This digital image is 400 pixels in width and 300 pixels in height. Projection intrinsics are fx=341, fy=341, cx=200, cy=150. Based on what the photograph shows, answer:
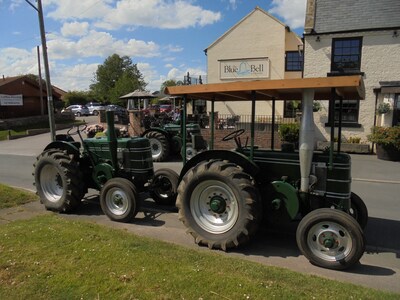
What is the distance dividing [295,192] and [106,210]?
3.11m

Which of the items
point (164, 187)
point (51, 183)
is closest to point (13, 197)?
point (51, 183)

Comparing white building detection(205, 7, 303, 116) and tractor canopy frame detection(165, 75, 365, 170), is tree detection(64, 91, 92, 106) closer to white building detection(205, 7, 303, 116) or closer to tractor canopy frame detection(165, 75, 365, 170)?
white building detection(205, 7, 303, 116)

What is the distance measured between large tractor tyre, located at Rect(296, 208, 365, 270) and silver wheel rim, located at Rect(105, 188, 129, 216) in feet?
9.40

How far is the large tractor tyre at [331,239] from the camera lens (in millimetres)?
3885

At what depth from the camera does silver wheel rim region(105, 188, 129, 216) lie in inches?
221

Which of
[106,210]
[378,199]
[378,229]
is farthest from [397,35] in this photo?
[106,210]

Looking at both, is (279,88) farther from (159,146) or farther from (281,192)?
(159,146)

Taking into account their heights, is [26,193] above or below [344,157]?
below

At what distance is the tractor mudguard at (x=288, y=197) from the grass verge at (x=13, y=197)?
5.00 meters

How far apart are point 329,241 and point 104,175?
3.98 meters

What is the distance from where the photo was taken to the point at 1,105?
28312mm

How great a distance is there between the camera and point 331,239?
4.01 m

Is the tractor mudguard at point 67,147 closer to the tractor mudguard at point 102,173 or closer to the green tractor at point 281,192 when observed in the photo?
the tractor mudguard at point 102,173

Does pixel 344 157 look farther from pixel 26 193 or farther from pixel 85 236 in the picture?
pixel 26 193
